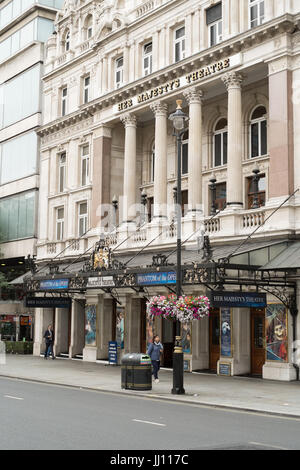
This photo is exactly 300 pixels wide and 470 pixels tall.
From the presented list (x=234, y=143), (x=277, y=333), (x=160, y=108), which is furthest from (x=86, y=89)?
(x=277, y=333)

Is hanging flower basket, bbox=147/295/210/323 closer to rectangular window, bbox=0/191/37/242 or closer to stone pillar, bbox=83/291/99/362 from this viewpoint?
stone pillar, bbox=83/291/99/362

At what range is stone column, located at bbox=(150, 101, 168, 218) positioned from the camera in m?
31.5

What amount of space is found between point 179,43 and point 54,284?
13792 mm

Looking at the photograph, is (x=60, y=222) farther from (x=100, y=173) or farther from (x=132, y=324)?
(x=132, y=324)

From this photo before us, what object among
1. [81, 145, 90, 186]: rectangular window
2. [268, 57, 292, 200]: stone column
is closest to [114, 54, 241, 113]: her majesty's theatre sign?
[268, 57, 292, 200]: stone column

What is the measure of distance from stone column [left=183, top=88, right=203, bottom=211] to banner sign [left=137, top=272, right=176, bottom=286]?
5194 millimetres

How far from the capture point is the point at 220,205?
31219 mm

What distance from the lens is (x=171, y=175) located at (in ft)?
111

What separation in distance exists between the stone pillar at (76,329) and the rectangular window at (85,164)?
7431 mm

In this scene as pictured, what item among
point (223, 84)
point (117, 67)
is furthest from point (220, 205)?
point (117, 67)

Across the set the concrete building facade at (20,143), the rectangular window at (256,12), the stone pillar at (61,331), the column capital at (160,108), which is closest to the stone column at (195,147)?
the column capital at (160,108)

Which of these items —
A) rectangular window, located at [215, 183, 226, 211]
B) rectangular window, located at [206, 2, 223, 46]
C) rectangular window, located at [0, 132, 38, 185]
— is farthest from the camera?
rectangular window, located at [0, 132, 38, 185]

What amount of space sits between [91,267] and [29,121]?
59.7 feet

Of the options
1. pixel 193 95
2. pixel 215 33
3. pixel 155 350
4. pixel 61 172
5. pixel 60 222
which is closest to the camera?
pixel 155 350
